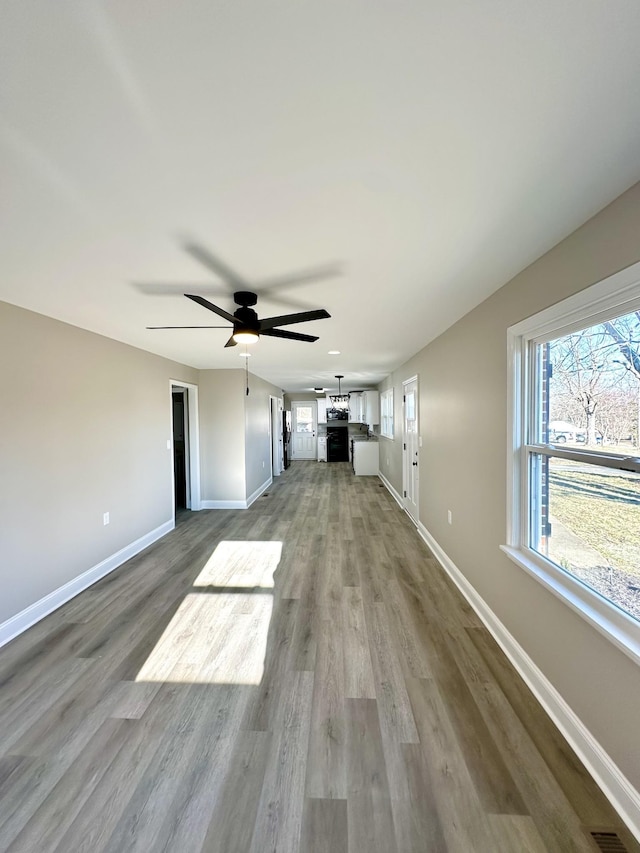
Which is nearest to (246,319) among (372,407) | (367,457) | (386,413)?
(386,413)

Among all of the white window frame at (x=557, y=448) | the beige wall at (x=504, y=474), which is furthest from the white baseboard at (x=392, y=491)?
the white window frame at (x=557, y=448)

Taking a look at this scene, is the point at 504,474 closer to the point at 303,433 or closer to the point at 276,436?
the point at 276,436

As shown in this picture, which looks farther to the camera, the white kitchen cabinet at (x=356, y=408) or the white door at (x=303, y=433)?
the white door at (x=303, y=433)

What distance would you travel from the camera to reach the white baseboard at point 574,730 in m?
1.27

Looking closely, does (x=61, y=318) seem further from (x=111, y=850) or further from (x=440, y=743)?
(x=440, y=743)

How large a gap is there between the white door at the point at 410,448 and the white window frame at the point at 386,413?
4.22 feet

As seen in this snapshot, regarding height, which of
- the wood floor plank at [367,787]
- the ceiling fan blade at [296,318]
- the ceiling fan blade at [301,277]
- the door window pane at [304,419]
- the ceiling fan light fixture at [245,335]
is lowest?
the wood floor plank at [367,787]

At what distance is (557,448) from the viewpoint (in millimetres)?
1841

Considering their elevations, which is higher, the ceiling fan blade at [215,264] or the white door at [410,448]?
the ceiling fan blade at [215,264]

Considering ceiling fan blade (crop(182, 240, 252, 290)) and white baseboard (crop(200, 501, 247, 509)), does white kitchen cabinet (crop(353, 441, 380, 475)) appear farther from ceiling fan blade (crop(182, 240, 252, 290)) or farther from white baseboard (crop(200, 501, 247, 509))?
ceiling fan blade (crop(182, 240, 252, 290))

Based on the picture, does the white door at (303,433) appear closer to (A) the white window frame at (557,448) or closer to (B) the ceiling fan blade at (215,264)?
(B) the ceiling fan blade at (215,264)

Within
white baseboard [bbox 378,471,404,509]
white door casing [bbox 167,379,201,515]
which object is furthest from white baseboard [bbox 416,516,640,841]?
white door casing [bbox 167,379,201,515]

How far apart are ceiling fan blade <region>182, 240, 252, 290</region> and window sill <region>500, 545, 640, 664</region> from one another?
2.40 meters

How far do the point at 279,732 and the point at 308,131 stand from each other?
2.44m
